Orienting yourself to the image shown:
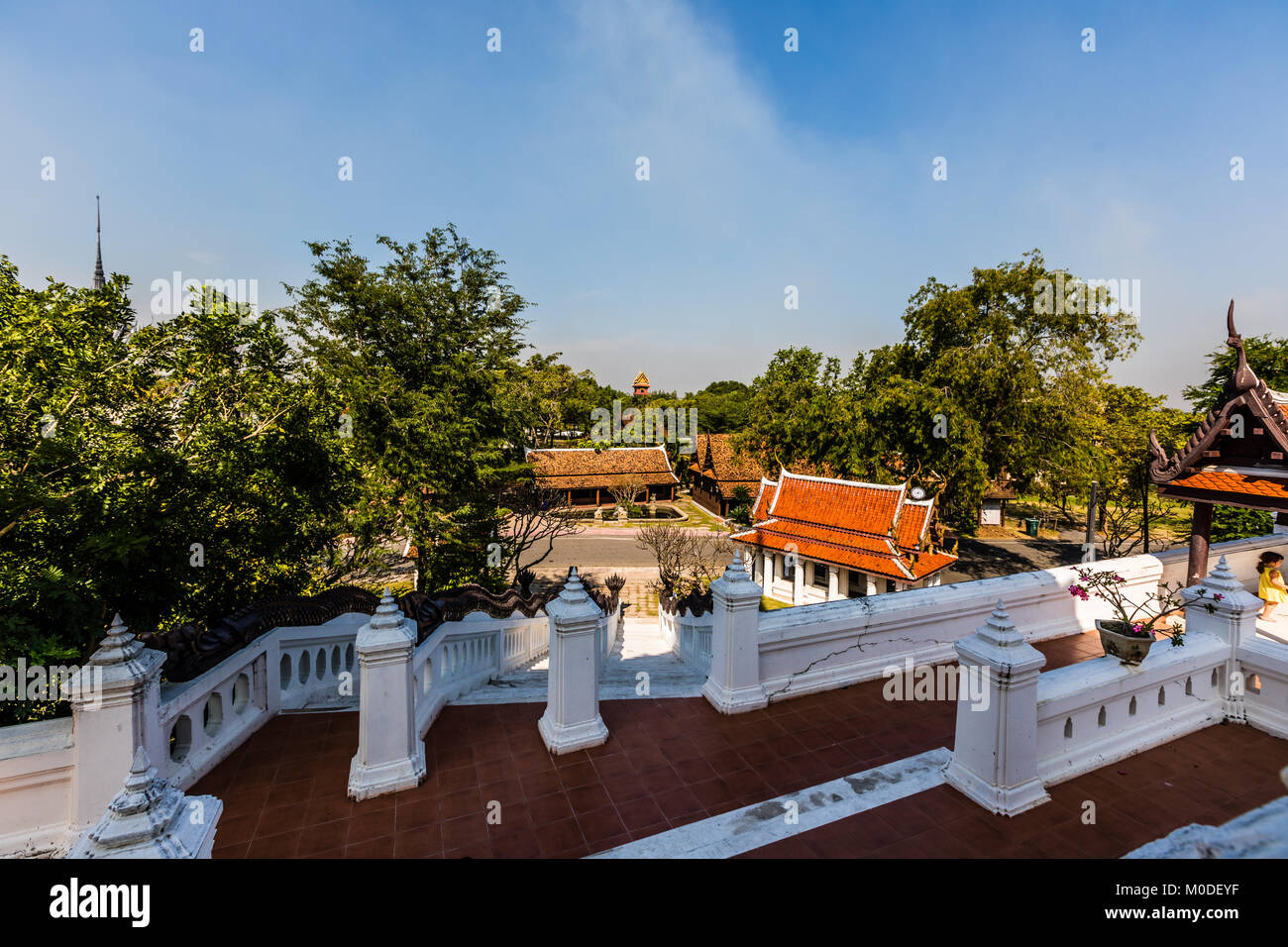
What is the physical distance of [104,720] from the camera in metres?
3.67

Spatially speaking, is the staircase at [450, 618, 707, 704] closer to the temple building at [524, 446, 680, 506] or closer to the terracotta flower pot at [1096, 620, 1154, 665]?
the terracotta flower pot at [1096, 620, 1154, 665]

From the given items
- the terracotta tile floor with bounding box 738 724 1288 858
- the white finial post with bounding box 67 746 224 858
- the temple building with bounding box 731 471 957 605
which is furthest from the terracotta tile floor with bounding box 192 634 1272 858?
the temple building with bounding box 731 471 957 605

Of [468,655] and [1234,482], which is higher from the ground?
[1234,482]

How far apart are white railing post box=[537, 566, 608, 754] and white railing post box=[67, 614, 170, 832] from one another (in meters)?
2.91

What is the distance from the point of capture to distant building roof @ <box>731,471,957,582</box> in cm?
1758

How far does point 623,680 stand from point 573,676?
2.49 meters

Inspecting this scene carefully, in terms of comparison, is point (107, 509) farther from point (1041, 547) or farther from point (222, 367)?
point (1041, 547)

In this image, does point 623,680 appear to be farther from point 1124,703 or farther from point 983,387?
point 983,387

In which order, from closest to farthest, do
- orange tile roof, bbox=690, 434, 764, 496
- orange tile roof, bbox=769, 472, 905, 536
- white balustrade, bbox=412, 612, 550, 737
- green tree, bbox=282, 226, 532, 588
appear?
1. white balustrade, bbox=412, 612, 550, 737
2. green tree, bbox=282, 226, 532, 588
3. orange tile roof, bbox=769, 472, 905, 536
4. orange tile roof, bbox=690, 434, 764, 496

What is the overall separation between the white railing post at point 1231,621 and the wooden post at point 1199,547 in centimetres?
411

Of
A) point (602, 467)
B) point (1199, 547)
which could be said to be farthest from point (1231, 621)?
point (602, 467)
